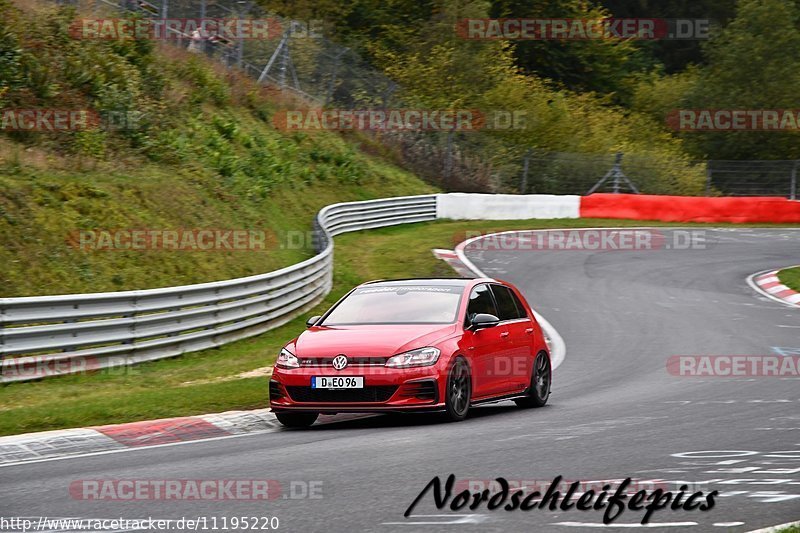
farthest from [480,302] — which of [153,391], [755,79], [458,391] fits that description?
[755,79]

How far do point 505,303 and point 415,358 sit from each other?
2.49 m

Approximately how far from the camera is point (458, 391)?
11562mm

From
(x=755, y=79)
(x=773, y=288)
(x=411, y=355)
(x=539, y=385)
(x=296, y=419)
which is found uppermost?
(x=755, y=79)

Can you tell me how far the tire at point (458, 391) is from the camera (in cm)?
1130

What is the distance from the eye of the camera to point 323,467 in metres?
8.59

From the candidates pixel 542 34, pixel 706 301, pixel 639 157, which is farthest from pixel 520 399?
pixel 542 34

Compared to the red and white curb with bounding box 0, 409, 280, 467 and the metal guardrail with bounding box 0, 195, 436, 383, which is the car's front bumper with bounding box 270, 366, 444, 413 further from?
the metal guardrail with bounding box 0, 195, 436, 383

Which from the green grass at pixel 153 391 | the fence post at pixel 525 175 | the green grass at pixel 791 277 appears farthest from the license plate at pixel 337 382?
the fence post at pixel 525 175

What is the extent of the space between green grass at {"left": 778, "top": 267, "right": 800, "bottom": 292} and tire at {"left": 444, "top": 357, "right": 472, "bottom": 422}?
16658 millimetres

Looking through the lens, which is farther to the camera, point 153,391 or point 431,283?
point 153,391

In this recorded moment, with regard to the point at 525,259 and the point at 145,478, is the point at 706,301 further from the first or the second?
the point at 145,478

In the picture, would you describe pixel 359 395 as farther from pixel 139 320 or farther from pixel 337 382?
pixel 139 320

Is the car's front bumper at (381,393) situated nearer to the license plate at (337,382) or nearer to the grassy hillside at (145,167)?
the license plate at (337,382)

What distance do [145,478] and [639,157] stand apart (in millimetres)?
39551
